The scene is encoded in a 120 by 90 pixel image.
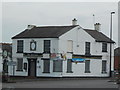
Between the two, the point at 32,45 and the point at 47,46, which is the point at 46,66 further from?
the point at 32,45

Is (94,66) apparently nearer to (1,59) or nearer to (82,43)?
(82,43)

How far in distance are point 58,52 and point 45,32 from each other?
14.0 feet

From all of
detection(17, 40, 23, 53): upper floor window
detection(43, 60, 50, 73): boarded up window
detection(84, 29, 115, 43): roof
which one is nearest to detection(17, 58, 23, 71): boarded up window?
detection(17, 40, 23, 53): upper floor window

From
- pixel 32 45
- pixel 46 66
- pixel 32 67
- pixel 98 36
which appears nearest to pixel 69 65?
pixel 46 66

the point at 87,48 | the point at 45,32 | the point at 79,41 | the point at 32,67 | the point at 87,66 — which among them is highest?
the point at 45,32

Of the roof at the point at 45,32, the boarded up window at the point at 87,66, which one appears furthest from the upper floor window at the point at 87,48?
the roof at the point at 45,32

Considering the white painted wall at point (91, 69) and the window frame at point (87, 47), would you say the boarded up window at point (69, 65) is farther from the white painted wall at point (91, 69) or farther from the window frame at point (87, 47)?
the window frame at point (87, 47)

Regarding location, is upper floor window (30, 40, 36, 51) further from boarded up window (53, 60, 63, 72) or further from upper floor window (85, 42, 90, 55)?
upper floor window (85, 42, 90, 55)

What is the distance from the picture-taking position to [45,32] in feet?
161

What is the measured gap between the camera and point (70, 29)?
157 ft

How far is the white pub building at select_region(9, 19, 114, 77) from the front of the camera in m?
46.7

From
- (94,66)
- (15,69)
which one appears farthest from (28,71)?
(94,66)

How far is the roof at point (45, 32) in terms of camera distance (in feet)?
156

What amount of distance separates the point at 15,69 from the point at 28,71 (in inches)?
88.5
